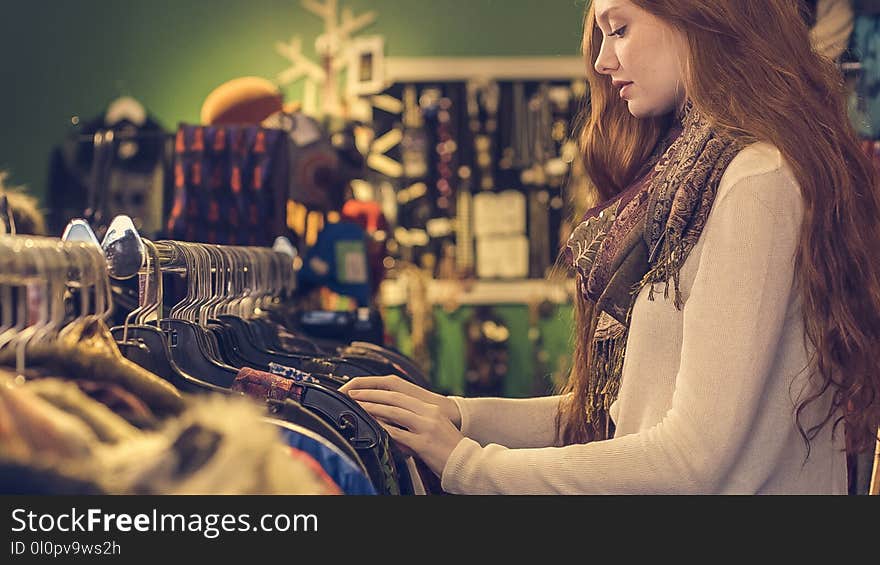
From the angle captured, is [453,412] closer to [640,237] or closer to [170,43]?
[640,237]

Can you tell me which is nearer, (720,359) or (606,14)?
(720,359)

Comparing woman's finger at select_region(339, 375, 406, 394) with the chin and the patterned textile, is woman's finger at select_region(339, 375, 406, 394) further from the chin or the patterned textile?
the patterned textile

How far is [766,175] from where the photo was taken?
4.57 ft

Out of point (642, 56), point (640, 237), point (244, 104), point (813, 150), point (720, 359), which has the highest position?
point (244, 104)

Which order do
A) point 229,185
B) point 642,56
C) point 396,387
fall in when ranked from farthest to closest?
point 229,185, point 396,387, point 642,56

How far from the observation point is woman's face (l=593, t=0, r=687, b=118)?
60.3 inches

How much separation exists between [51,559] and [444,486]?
0.57 meters

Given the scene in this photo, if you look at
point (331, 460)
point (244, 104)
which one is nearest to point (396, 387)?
point (331, 460)

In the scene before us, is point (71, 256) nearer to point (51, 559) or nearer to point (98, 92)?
point (51, 559)

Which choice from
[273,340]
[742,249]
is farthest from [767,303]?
[273,340]

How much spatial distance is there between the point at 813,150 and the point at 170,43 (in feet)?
17.2

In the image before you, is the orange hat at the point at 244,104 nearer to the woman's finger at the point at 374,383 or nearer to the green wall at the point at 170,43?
the green wall at the point at 170,43

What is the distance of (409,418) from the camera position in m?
1.59

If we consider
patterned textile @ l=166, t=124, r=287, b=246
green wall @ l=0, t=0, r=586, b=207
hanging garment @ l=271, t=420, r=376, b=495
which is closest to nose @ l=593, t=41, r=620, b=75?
hanging garment @ l=271, t=420, r=376, b=495
